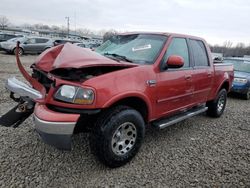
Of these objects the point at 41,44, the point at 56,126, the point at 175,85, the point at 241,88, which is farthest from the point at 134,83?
the point at 41,44

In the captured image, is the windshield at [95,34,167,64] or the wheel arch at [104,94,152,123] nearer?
the wheel arch at [104,94,152,123]

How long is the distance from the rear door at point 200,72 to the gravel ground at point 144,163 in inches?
32.4

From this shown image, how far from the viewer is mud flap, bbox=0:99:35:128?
124 inches

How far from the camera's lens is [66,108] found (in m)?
2.73

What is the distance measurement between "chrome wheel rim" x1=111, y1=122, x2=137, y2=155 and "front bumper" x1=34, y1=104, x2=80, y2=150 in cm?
61

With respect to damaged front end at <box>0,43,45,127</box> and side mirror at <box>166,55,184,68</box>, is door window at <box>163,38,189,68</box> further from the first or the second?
damaged front end at <box>0,43,45,127</box>

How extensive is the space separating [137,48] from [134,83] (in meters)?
0.94

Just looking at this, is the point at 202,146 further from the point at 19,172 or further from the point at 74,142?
the point at 19,172

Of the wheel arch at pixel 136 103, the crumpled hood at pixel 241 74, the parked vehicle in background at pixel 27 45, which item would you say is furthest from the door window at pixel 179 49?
the parked vehicle in background at pixel 27 45

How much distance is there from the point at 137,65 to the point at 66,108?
117cm

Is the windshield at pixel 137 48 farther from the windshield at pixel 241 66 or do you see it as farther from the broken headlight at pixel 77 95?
the windshield at pixel 241 66

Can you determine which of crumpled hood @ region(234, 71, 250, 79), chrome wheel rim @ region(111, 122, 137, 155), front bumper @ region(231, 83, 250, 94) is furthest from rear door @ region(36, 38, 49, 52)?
chrome wheel rim @ region(111, 122, 137, 155)

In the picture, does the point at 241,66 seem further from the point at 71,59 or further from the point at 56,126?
the point at 56,126

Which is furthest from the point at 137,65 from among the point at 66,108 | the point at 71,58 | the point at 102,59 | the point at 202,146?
→ the point at 202,146
